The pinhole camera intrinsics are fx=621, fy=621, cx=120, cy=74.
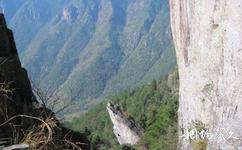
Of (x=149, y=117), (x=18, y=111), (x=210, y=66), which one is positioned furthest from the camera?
(x=149, y=117)

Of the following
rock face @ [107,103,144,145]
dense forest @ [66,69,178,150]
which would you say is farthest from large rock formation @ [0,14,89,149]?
rock face @ [107,103,144,145]

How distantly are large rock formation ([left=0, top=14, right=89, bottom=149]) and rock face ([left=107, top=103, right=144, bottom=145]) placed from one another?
204ft

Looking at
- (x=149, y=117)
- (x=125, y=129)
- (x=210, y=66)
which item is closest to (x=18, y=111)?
(x=210, y=66)

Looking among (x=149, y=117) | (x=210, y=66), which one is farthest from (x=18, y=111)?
(x=149, y=117)

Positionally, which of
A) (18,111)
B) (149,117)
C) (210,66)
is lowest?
(149,117)

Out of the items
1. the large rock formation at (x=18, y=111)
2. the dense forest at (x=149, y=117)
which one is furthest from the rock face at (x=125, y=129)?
the large rock formation at (x=18, y=111)

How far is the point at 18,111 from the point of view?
10844mm

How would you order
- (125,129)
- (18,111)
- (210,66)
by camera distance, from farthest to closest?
(125,129), (210,66), (18,111)

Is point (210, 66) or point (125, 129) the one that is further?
point (125, 129)

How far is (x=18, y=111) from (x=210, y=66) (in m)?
25.9

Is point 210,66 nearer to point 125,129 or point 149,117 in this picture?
point 125,129

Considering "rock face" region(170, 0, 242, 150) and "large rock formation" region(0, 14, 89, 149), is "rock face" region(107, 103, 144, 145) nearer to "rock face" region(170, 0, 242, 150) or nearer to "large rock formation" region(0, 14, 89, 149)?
"rock face" region(170, 0, 242, 150)

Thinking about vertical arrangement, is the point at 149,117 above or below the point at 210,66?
below

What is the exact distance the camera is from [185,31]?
3906cm
